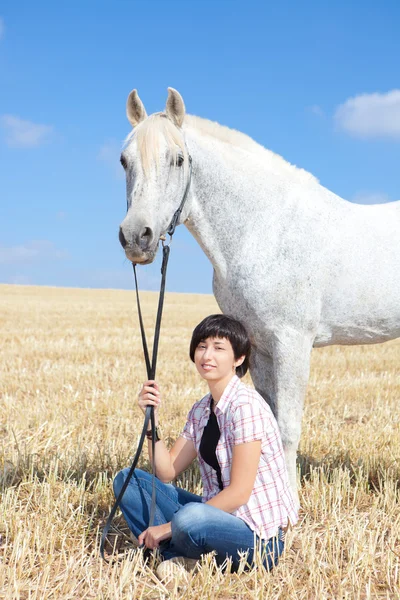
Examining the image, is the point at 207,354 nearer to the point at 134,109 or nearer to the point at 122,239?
the point at 122,239

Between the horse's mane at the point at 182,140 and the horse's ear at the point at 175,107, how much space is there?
5 centimetres

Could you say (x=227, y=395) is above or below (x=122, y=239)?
below

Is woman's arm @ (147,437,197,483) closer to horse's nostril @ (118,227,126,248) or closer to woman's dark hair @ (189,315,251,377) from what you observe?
woman's dark hair @ (189,315,251,377)

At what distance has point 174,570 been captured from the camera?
3.11m

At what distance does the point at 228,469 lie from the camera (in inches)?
126

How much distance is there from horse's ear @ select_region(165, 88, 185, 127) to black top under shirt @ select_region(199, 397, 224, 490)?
1.84 m

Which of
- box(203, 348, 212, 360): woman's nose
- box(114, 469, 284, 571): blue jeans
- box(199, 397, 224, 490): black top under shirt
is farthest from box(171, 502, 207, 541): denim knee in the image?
box(203, 348, 212, 360): woman's nose

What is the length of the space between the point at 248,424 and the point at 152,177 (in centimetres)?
153

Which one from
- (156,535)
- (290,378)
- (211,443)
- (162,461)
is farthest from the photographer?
(290,378)

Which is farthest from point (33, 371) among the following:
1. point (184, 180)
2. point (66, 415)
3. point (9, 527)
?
point (184, 180)

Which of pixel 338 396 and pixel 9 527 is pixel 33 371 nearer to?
pixel 338 396

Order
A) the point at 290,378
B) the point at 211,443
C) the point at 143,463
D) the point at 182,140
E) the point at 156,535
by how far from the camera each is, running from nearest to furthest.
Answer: the point at 156,535 → the point at 211,443 → the point at 182,140 → the point at 290,378 → the point at 143,463

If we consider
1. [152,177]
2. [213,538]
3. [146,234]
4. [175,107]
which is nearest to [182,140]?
[175,107]

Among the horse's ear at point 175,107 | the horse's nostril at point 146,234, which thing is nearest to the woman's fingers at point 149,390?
the horse's nostril at point 146,234
